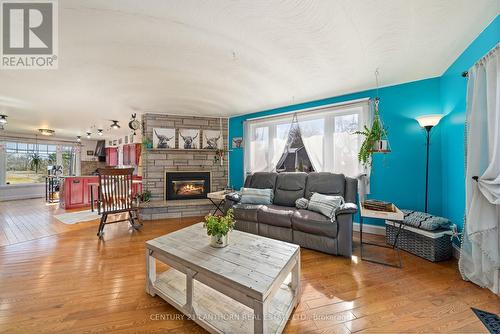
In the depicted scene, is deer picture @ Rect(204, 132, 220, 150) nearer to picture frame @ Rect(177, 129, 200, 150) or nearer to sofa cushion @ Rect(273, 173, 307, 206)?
picture frame @ Rect(177, 129, 200, 150)

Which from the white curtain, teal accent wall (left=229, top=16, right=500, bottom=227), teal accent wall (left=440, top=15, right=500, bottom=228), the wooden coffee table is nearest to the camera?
the wooden coffee table

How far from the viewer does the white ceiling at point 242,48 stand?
1.58m

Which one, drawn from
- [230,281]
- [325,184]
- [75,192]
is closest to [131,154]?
[75,192]

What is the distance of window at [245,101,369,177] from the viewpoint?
340 cm

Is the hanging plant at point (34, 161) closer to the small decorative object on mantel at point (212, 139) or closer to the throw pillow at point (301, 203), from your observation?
the small decorative object on mantel at point (212, 139)

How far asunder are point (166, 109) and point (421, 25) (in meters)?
4.29

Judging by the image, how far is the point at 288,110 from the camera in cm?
419

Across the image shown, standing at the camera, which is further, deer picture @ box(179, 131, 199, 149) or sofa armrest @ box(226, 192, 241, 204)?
deer picture @ box(179, 131, 199, 149)

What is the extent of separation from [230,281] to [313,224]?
1639 mm

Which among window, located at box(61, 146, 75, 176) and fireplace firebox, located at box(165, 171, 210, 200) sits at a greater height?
window, located at box(61, 146, 75, 176)

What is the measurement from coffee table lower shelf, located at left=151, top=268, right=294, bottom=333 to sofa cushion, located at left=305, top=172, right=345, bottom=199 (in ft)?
5.60

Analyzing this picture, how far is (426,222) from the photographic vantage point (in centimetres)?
235

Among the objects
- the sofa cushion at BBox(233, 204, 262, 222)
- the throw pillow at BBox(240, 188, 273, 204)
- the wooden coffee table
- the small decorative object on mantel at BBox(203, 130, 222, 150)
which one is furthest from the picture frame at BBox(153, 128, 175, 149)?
the wooden coffee table

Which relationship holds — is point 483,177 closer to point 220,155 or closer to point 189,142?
point 220,155
